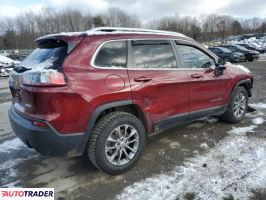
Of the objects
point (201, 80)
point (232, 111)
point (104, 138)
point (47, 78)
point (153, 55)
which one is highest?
point (153, 55)

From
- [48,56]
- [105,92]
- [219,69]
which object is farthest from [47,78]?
[219,69]

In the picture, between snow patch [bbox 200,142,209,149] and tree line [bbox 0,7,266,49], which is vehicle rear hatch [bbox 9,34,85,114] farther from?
tree line [bbox 0,7,266,49]

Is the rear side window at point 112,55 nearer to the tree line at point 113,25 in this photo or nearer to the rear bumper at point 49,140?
the rear bumper at point 49,140

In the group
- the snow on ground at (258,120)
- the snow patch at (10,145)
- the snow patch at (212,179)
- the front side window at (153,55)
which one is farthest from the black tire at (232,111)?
the snow patch at (10,145)

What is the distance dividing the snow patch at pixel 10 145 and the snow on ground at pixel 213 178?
2367 mm

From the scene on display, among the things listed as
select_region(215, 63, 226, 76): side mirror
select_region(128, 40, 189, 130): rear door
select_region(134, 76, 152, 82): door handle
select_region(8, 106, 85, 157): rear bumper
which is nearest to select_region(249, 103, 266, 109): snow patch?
select_region(215, 63, 226, 76): side mirror

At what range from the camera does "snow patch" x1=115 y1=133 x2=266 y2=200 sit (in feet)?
10.3

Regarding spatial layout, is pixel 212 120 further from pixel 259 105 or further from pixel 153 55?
pixel 153 55

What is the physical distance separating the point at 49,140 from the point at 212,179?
2.00 metres

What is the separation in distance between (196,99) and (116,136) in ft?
5.34

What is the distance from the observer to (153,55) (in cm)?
395

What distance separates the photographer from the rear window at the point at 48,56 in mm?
3193

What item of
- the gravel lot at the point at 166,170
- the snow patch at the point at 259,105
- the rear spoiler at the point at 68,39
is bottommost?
the gravel lot at the point at 166,170
